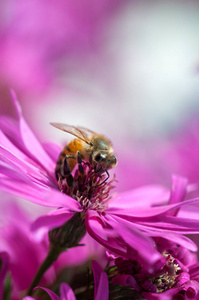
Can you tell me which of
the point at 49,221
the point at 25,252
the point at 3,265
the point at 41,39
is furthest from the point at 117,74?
the point at 49,221

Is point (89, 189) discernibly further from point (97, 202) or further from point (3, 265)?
point (3, 265)

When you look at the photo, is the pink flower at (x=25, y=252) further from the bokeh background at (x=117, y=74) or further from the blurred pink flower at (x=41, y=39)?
the blurred pink flower at (x=41, y=39)

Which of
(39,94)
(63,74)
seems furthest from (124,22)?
(39,94)

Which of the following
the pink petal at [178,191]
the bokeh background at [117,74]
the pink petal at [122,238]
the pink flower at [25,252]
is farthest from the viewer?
the bokeh background at [117,74]

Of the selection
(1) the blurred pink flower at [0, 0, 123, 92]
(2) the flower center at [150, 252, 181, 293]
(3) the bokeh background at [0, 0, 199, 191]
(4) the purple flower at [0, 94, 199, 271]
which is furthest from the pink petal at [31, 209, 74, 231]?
(1) the blurred pink flower at [0, 0, 123, 92]

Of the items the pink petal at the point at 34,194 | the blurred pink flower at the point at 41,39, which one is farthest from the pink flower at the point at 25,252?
the blurred pink flower at the point at 41,39

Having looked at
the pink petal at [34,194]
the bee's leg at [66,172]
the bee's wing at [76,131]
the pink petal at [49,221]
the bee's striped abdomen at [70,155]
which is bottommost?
the pink petal at [49,221]

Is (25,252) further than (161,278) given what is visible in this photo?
Yes
